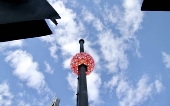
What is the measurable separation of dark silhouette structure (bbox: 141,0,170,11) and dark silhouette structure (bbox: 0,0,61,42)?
1.29 meters

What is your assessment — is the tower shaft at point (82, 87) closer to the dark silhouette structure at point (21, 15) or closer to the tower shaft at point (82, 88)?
the tower shaft at point (82, 88)

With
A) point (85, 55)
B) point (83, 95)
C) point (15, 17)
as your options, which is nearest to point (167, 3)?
point (15, 17)

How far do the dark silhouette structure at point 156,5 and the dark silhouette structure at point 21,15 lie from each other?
1293mm

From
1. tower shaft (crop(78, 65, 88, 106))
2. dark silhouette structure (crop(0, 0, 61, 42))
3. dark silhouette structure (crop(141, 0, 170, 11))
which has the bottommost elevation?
dark silhouette structure (crop(0, 0, 61, 42))

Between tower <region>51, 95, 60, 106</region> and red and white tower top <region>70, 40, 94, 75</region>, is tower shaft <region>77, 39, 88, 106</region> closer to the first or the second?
red and white tower top <region>70, 40, 94, 75</region>

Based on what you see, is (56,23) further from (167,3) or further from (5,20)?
(167,3)

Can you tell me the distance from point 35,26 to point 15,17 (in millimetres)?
398

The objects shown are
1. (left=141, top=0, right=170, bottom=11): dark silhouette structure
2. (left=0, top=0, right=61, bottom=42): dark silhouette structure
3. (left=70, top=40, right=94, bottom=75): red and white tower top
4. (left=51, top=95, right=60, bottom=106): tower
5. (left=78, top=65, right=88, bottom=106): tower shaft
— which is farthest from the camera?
(left=51, top=95, right=60, bottom=106): tower

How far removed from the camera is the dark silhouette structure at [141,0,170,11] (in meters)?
A: 2.98

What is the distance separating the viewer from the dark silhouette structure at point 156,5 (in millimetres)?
2979

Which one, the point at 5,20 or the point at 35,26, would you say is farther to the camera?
the point at 35,26

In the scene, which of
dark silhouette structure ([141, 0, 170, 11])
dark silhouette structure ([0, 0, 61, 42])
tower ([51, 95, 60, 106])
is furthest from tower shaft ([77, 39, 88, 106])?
tower ([51, 95, 60, 106])

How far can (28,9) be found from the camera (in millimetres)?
2492

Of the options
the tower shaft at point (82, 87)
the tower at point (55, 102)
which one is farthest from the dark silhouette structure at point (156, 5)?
the tower at point (55, 102)
